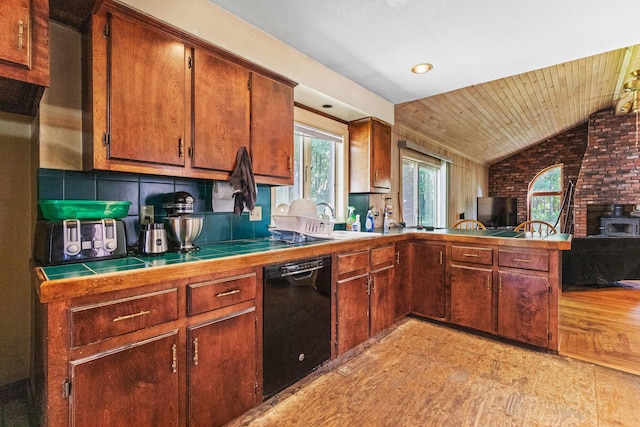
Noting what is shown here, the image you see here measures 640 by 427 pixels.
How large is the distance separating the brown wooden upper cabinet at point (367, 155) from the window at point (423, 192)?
1.42m

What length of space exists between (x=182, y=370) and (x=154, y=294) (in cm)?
37

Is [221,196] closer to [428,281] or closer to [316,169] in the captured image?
[316,169]

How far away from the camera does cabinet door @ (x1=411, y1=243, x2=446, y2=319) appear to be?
9.27ft

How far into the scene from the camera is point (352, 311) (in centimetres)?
229

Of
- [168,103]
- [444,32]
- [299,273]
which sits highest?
[444,32]

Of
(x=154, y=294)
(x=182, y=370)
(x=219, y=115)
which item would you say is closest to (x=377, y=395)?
(x=182, y=370)

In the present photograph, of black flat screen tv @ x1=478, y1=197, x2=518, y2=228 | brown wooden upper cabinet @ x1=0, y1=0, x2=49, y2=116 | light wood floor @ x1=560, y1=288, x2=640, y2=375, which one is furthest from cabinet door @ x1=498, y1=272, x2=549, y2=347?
black flat screen tv @ x1=478, y1=197, x2=518, y2=228

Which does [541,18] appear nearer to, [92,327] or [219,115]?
[219,115]

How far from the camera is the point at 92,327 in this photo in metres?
1.11

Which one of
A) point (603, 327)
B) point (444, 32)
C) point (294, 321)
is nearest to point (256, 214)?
point (294, 321)

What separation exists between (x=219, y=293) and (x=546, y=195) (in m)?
9.45

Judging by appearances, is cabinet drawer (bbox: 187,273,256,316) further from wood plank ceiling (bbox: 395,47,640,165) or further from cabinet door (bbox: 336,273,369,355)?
wood plank ceiling (bbox: 395,47,640,165)

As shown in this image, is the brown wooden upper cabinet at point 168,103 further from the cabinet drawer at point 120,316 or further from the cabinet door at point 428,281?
the cabinet door at point 428,281

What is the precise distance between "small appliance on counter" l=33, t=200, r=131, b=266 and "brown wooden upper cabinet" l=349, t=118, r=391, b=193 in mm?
2247
